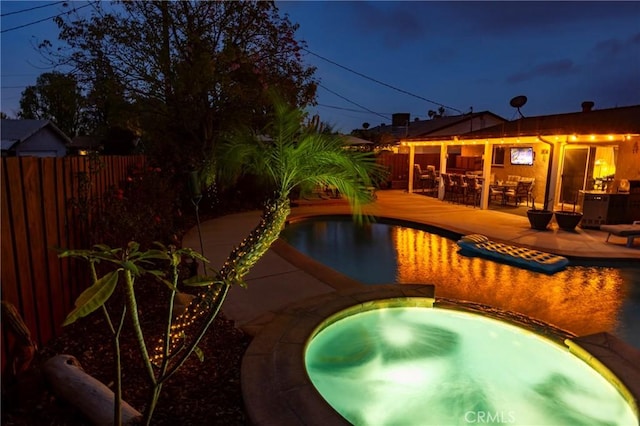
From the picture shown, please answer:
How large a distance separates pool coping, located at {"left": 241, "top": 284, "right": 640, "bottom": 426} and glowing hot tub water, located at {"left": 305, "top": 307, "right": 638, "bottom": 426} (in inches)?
5.3

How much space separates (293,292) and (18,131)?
3108cm

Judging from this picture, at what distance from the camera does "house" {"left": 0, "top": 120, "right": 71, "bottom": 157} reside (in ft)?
83.5

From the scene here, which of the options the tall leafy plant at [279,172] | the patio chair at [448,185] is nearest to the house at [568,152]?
the patio chair at [448,185]

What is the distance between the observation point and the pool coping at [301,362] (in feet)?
8.12

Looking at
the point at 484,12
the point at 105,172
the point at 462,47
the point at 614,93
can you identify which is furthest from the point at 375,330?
the point at 614,93

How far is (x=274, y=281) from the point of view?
17.0 ft

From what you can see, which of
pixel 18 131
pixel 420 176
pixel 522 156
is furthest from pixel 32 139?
pixel 522 156

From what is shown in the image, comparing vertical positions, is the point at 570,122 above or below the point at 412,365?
above

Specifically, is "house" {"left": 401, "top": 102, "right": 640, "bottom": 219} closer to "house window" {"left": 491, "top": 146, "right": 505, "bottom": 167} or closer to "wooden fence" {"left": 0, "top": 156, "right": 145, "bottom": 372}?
"house window" {"left": 491, "top": 146, "right": 505, "bottom": 167}

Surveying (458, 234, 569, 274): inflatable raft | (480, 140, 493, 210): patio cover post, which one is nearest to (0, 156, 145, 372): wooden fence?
(458, 234, 569, 274): inflatable raft

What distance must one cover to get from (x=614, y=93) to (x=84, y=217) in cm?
9356

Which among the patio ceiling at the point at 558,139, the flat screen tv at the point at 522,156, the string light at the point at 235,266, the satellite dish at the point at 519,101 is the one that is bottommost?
the string light at the point at 235,266

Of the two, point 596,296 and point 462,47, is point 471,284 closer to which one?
point 596,296

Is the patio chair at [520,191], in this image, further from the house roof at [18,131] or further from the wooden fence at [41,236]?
the house roof at [18,131]
